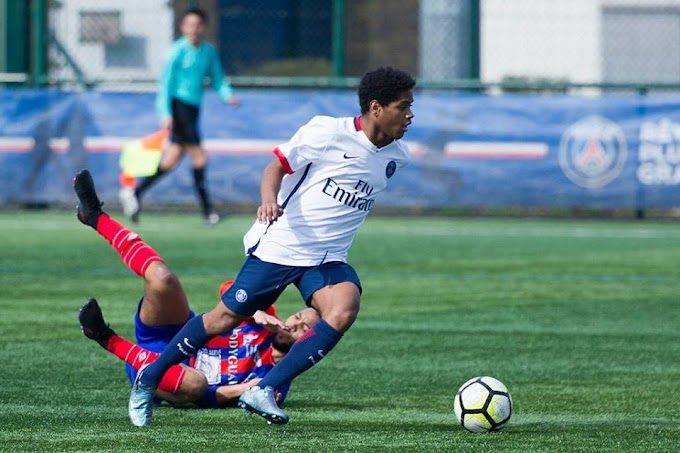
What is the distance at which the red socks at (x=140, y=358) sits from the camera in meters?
6.13

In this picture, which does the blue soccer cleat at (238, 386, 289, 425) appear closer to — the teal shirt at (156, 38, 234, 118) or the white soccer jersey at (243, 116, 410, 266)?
the white soccer jersey at (243, 116, 410, 266)

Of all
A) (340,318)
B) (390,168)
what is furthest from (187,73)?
(340,318)

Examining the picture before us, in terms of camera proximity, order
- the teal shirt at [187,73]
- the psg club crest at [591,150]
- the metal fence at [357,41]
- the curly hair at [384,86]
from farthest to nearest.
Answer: the metal fence at [357,41] < the psg club crest at [591,150] < the teal shirt at [187,73] < the curly hair at [384,86]

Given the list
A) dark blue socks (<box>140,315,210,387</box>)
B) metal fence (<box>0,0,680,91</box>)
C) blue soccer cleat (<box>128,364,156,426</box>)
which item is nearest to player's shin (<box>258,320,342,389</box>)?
dark blue socks (<box>140,315,210,387</box>)

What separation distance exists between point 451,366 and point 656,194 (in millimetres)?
10766

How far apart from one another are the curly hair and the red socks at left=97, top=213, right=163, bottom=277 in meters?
1.22

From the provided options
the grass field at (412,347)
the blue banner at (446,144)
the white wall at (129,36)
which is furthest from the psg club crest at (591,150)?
the white wall at (129,36)

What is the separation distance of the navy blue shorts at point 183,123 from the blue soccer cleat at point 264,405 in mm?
10808

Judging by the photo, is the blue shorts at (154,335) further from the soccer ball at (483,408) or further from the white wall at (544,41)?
the white wall at (544,41)

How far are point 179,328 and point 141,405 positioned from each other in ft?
2.49

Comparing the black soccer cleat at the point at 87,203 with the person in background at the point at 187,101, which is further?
the person in background at the point at 187,101

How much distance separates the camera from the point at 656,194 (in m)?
17.7

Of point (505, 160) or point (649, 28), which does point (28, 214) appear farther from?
point (649, 28)

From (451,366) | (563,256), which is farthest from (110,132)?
(451,366)
